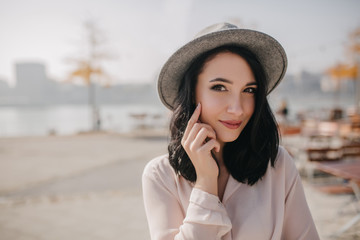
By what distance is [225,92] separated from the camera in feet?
3.66

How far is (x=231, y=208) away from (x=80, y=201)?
3.96 m

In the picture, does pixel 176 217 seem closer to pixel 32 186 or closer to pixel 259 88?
pixel 259 88

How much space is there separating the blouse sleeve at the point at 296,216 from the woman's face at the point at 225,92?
395 mm

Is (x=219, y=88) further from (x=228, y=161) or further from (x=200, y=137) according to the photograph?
(x=228, y=161)

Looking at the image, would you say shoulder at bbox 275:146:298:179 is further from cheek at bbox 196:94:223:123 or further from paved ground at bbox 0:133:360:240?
paved ground at bbox 0:133:360:240

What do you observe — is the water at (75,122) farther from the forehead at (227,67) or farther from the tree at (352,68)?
the tree at (352,68)

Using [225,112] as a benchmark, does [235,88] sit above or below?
above

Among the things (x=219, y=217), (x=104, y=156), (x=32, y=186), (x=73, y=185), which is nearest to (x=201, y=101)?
(x=219, y=217)

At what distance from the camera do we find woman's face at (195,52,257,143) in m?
1.10

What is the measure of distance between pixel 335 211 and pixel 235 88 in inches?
144

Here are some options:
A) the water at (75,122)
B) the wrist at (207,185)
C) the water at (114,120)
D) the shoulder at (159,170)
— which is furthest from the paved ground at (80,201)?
the water at (75,122)

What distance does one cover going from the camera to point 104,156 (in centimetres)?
781

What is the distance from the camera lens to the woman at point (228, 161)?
102cm

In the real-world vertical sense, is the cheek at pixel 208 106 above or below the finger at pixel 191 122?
above
